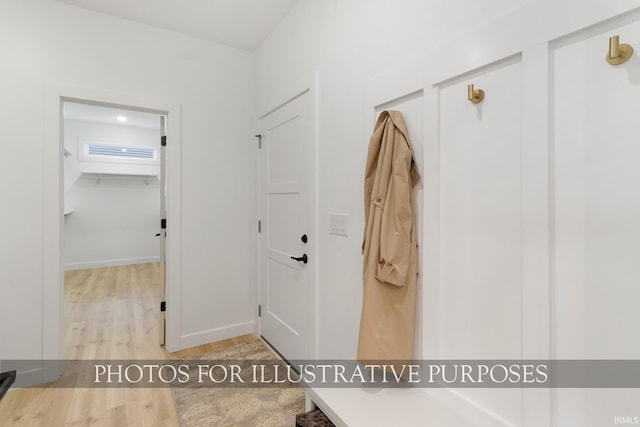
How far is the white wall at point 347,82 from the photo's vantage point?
132 centimetres

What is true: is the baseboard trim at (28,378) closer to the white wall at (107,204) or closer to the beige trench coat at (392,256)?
the beige trench coat at (392,256)

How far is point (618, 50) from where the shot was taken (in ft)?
2.53

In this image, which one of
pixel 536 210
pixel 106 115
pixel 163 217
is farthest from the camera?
pixel 106 115

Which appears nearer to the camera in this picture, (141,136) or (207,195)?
(207,195)

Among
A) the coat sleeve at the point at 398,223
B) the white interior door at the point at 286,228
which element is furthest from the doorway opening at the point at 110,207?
the coat sleeve at the point at 398,223

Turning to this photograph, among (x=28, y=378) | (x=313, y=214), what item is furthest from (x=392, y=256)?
(x=28, y=378)

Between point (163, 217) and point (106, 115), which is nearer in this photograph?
point (163, 217)

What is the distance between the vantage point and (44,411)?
1.83 m

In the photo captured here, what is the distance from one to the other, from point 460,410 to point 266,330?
191cm

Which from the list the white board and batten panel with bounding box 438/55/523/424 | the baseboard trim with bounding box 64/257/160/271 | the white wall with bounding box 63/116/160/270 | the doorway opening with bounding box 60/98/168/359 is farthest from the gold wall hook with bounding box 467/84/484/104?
the baseboard trim with bounding box 64/257/160/271

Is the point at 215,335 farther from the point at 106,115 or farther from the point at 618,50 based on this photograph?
the point at 106,115

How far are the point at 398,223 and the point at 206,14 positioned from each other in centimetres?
225

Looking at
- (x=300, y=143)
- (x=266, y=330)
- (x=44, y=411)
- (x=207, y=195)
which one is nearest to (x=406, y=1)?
(x=300, y=143)

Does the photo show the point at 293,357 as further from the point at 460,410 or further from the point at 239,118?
the point at 239,118
